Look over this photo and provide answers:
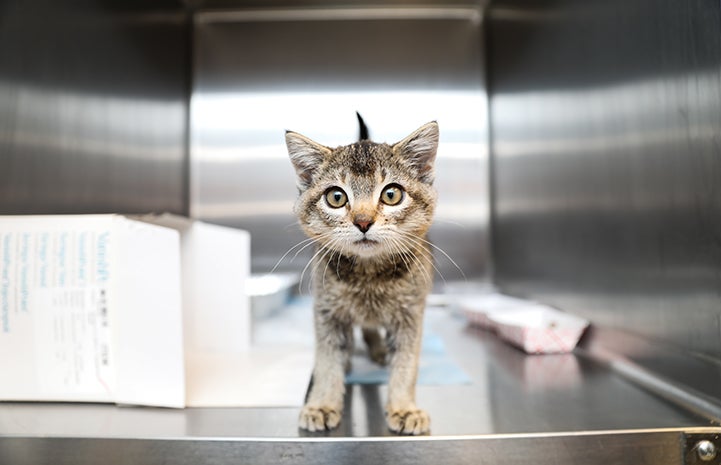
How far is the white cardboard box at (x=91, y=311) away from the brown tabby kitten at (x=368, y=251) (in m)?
0.29

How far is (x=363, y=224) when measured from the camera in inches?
27.7

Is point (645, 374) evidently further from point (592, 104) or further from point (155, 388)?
point (155, 388)

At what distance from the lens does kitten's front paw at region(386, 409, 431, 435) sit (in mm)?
740

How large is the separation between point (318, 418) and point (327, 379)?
9 centimetres

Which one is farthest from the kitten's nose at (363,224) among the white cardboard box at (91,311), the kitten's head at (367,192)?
the white cardboard box at (91,311)

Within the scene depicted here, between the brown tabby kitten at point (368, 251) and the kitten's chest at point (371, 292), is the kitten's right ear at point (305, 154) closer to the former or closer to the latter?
the brown tabby kitten at point (368, 251)

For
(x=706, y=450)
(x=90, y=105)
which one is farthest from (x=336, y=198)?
(x=90, y=105)

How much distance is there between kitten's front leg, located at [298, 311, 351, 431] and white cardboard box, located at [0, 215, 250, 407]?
10.4 inches

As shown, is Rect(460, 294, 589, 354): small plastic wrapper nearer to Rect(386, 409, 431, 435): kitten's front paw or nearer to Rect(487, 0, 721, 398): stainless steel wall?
Rect(487, 0, 721, 398): stainless steel wall

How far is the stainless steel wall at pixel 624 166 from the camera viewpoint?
2.72 feet

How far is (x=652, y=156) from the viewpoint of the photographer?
0.96 meters

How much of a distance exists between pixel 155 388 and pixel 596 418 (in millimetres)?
853

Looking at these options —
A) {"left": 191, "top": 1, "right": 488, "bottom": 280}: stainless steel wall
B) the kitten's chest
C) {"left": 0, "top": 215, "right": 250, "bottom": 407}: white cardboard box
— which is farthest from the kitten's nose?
{"left": 191, "top": 1, "right": 488, "bottom": 280}: stainless steel wall

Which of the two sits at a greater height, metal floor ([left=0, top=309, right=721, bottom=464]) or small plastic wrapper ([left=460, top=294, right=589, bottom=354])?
small plastic wrapper ([left=460, top=294, right=589, bottom=354])
